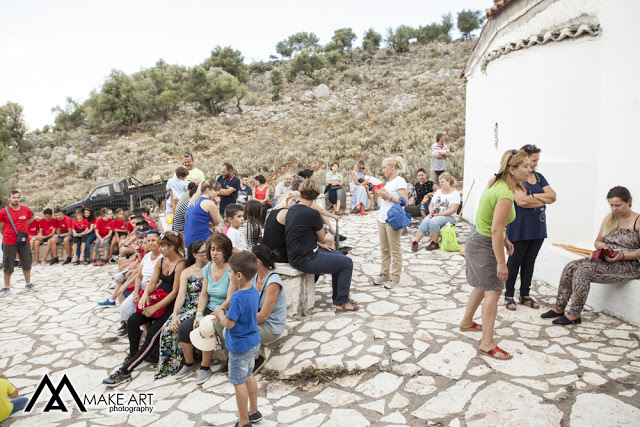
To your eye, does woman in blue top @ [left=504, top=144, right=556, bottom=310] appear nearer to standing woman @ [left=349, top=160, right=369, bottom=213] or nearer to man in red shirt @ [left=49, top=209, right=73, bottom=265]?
standing woman @ [left=349, top=160, right=369, bottom=213]

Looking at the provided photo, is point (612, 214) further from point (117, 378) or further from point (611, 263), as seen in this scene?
point (117, 378)

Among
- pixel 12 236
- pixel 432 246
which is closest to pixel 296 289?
pixel 432 246

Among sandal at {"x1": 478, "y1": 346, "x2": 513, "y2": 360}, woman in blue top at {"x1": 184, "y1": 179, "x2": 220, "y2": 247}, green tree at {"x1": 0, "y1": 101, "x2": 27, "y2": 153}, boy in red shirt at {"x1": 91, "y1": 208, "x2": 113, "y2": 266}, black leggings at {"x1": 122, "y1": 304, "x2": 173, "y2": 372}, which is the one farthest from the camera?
green tree at {"x1": 0, "y1": 101, "x2": 27, "y2": 153}

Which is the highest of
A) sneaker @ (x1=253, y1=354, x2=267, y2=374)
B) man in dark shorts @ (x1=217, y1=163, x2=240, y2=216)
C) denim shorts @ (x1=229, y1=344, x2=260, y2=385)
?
man in dark shorts @ (x1=217, y1=163, x2=240, y2=216)

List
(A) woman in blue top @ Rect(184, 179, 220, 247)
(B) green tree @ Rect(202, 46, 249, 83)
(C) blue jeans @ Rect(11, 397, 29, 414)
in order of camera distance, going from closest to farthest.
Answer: (C) blue jeans @ Rect(11, 397, 29, 414)
(A) woman in blue top @ Rect(184, 179, 220, 247)
(B) green tree @ Rect(202, 46, 249, 83)

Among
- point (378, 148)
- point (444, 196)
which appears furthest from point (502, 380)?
point (378, 148)

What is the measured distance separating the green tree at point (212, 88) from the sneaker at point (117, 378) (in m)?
29.4

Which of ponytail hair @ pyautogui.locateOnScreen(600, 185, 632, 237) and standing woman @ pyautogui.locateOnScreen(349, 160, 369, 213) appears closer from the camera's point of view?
ponytail hair @ pyautogui.locateOnScreen(600, 185, 632, 237)

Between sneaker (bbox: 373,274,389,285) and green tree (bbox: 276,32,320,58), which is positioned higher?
green tree (bbox: 276,32,320,58)

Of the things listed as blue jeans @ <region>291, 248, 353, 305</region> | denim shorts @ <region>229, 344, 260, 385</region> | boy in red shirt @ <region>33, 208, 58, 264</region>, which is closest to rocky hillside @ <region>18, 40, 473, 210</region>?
boy in red shirt @ <region>33, 208, 58, 264</region>

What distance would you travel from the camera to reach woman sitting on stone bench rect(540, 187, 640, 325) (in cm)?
425

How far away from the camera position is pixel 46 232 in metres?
10.5

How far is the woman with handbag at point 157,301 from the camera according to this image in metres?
4.57

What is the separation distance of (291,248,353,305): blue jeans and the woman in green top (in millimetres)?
1616
